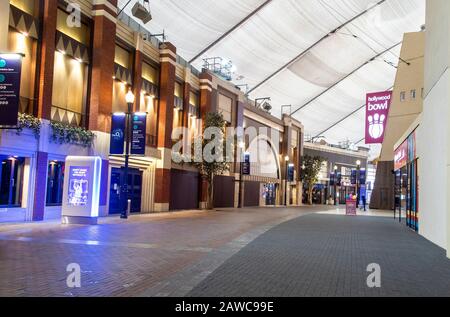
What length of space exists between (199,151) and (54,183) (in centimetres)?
1223

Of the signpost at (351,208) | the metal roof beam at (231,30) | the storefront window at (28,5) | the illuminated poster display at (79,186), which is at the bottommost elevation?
the signpost at (351,208)

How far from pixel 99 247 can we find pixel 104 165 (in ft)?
36.1

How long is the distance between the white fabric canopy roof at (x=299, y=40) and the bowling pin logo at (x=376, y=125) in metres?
4.87

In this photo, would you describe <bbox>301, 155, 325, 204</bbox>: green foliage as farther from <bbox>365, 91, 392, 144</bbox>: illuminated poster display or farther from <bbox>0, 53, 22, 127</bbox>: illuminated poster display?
<bbox>0, 53, 22, 127</bbox>: illuminated poster display

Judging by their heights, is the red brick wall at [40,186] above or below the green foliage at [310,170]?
below

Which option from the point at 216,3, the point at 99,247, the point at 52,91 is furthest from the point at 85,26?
the point at 216,3

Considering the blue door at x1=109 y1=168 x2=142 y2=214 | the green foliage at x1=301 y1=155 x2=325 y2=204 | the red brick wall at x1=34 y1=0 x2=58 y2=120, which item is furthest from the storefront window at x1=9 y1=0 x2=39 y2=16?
the green foliage at x1=301 y1=155 x2=325 y2=204

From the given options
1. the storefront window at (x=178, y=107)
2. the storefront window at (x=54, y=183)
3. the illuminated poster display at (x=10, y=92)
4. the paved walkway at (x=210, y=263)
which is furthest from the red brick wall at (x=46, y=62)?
the storefront window at (x=178, y=107)

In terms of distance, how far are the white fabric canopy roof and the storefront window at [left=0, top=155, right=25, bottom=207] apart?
17.0 metres

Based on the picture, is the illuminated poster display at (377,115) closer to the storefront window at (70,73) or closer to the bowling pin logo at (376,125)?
the bowling pin logo at (376,125)

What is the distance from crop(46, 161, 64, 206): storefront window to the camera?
18562 mm

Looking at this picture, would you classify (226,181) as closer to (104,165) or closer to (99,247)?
(104,165)

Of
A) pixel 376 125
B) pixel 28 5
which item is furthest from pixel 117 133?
pixel 376 125

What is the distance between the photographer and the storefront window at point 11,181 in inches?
629
